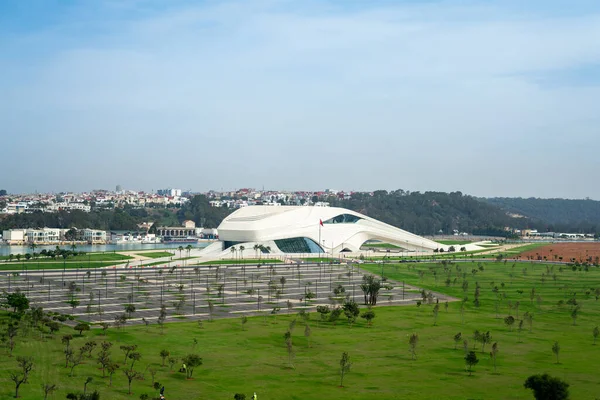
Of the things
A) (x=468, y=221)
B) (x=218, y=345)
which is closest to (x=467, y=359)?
(x=218, y=345)

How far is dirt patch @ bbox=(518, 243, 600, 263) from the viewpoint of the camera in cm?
9843

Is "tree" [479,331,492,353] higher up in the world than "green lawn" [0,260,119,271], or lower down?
lower down

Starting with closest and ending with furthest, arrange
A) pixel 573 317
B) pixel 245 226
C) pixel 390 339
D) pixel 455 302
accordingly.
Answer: pixel 390 339 < pixel 573 317 < pixel 455 302 < pixel 245 226

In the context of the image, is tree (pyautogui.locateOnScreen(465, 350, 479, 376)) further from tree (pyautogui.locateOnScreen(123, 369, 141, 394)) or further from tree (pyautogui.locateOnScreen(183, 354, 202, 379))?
tree (pyautogui.locateOnScreen(123, 369, 141, 394))

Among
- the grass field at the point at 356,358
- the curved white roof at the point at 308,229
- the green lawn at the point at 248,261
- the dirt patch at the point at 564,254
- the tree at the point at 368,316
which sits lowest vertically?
the grass field at the point at 356,358

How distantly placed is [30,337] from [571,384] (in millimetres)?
24745

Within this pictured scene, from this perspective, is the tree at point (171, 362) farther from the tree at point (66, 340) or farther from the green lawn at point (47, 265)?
the green lawn at point (47, 265)

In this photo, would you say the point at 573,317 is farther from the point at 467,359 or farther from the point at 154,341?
the point at 154,341

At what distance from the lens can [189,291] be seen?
5534 centimetres

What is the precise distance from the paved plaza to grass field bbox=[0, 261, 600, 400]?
4.25 m

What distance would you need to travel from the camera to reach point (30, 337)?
33.9 m

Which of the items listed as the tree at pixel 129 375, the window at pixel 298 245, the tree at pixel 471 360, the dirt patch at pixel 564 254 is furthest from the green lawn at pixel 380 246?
the tree at pixel 129 375

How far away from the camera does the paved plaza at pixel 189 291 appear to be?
148ft

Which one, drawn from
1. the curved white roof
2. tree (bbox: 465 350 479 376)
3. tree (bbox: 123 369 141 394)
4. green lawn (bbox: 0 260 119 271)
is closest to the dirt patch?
the curved white roof
